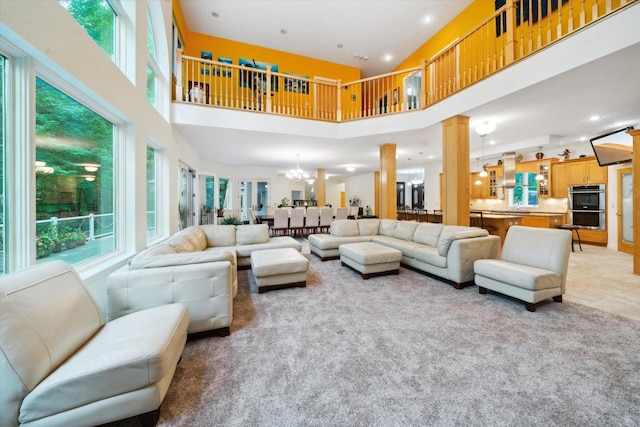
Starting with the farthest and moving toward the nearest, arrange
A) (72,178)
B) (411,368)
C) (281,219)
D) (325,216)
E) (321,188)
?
(321,188) < (325,216) < (281,219) < (72,178) < (411,368)

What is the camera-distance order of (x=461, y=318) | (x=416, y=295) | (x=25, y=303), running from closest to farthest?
(x=25, y=303) → (x=461, y=318) → (x=416, y=295)

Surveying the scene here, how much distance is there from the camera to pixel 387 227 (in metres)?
5.38

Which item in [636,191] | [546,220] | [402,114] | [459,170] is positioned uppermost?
[402,114]

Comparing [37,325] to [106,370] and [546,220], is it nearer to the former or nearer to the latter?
[106,370]

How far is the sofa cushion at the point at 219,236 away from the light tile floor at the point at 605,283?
4900mm

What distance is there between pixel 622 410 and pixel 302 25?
803 centimetres

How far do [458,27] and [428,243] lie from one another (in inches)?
216

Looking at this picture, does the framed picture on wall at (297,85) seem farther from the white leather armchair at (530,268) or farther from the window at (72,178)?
the white leather armchair at (530,268)

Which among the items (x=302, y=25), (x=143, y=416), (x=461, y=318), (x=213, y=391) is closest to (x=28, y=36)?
(x=143, y=416)

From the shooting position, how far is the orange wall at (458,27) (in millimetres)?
5191

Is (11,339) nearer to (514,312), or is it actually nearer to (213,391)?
(213,391)

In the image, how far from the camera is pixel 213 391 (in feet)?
4.87

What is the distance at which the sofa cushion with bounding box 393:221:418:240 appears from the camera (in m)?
4.71

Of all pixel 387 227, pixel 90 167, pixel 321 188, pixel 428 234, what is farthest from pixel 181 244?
pixel 321 188
